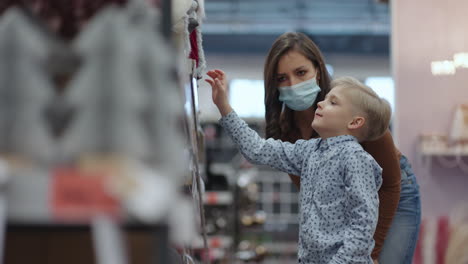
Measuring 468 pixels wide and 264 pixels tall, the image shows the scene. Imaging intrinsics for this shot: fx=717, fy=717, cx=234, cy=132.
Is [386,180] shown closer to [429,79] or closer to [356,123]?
[356,123]

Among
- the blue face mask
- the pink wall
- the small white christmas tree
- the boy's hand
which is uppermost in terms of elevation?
the small white christmas tree

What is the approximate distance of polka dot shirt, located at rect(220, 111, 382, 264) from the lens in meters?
2.29

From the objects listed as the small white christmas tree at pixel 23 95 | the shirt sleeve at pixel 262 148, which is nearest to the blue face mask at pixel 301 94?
the shirt sleeve at pixel 262 148

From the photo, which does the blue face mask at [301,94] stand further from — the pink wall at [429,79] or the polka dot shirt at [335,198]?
the pink wall at [429,79]

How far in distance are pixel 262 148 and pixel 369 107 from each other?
41 cm

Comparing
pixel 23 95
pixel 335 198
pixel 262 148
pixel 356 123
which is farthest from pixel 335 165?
pixel 23 95

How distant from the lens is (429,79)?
18.0ft

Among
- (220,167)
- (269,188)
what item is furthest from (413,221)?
(269,188)

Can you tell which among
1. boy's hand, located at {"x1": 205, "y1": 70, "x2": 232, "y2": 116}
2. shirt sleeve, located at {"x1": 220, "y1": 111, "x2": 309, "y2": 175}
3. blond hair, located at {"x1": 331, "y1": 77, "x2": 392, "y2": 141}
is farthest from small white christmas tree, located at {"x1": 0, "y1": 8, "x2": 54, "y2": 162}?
blond hair, located at {"x1": 331, "y1": 77, "x2": 392, "y2": 141}

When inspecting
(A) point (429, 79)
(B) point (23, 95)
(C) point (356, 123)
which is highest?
(B) point (23, 95)

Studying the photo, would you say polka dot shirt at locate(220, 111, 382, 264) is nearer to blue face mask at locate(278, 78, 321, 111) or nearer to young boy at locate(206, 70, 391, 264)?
young boy at locate(206, 70, 391, 264)

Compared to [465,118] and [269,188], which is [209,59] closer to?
[269,188]

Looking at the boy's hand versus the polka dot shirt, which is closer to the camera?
the polka dot shirt

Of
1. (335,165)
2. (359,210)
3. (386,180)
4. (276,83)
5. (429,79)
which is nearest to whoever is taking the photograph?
(359,210)
